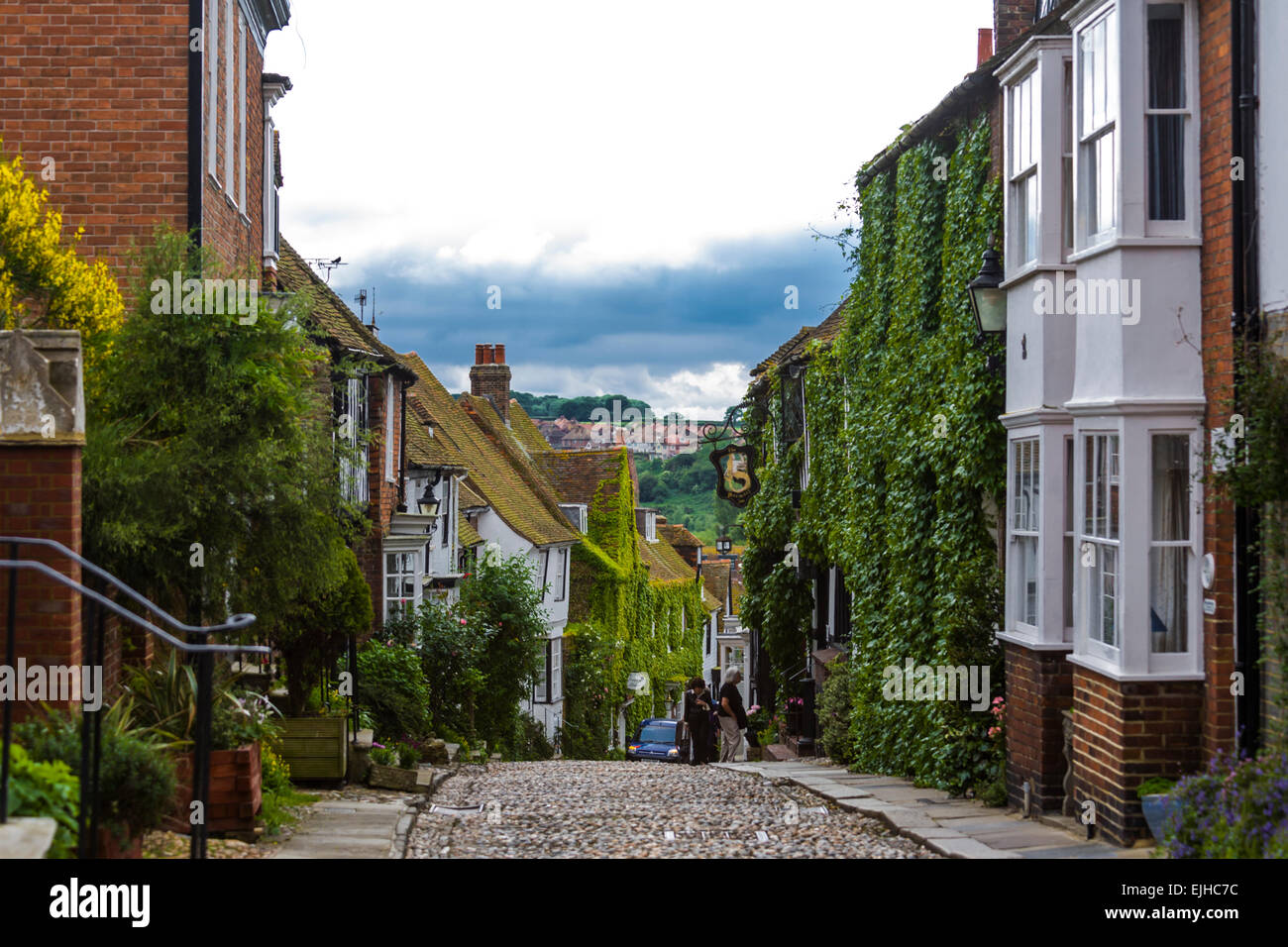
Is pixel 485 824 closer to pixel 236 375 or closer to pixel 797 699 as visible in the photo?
pixel 236 375

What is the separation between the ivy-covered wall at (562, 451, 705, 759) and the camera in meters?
34.7

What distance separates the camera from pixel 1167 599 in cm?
813

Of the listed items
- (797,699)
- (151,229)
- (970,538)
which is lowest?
(797,699)

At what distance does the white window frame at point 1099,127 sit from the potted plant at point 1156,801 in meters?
3.56

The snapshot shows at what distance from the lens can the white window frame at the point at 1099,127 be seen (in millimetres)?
Result: 8242

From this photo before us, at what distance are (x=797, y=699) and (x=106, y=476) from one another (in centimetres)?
Result: 1538

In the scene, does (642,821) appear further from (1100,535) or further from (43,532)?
(43,532)

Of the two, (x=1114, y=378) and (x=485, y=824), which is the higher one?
(x=1114, y=378)

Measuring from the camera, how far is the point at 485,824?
1039 centimetres

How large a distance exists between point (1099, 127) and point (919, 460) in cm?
484

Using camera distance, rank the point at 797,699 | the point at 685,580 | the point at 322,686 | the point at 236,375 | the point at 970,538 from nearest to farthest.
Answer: the point at 236,375
the point at 970,538
the point at 322,686
the point at 797,699
the point at 685,580

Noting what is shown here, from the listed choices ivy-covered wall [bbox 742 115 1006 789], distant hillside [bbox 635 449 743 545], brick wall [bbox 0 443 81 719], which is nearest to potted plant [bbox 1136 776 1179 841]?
ivy-covered wall [bbox 742 115 1006 789]
